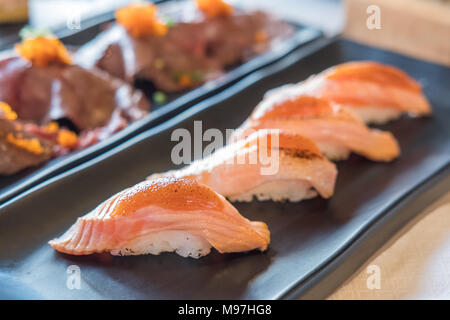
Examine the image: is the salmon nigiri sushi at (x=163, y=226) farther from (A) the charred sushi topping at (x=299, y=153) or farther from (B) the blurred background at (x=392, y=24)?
(B) the blurred background at (x=392, y=24)

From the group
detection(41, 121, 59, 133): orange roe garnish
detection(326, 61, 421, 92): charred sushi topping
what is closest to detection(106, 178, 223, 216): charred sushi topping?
detection(41, 121, 59, 133): orange roe garnish

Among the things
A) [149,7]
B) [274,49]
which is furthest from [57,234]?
[274,49]

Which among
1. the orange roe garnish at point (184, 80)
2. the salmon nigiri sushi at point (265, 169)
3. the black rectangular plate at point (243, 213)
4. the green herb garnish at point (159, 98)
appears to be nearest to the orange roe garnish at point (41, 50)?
the green herb garnish at point (159, 98)

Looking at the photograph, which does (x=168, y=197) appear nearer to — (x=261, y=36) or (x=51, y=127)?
(x=51, y=127)

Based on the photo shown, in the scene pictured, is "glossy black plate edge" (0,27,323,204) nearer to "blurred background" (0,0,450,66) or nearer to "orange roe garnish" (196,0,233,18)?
"blurred background" (0,0,450,66)

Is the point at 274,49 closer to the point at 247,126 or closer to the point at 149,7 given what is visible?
the point at 149,7
